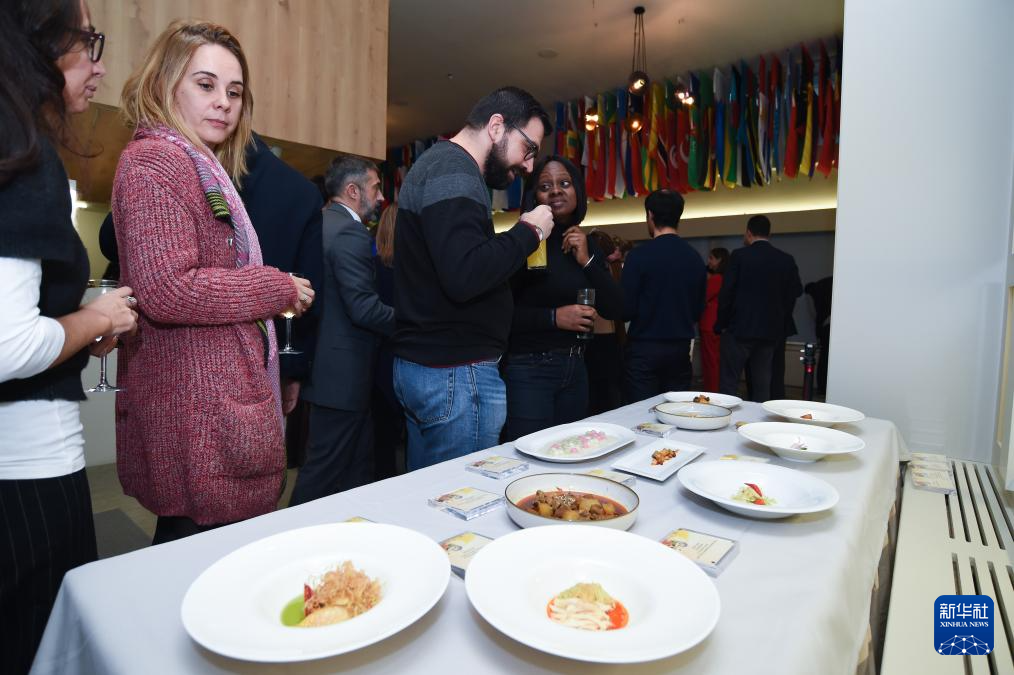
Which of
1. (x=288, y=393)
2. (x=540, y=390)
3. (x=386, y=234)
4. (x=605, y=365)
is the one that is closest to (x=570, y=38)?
(x=605, y=365)

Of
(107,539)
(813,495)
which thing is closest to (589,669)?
(813,495)

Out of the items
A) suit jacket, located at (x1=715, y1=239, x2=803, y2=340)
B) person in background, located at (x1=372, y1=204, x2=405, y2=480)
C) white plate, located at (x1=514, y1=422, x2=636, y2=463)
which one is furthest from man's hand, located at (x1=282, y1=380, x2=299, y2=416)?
suit jacket, located at (x1=715, y1=239, x2=803, y2=340)

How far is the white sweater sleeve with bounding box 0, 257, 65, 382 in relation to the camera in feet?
2.25

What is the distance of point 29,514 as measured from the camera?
2.61ft

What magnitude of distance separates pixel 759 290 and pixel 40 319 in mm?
3910

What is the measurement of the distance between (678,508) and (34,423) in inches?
38.3

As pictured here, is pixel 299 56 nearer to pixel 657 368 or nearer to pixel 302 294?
pixel 302 294

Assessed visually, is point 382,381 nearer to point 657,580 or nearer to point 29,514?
point 29,514

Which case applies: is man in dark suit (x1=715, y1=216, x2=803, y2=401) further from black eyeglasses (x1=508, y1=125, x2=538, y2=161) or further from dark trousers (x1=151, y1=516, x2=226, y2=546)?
dark trousers (x1=151, y1=516, x2=226, y2=546)

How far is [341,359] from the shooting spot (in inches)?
86.0

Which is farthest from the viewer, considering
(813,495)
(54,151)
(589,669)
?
(813,495)

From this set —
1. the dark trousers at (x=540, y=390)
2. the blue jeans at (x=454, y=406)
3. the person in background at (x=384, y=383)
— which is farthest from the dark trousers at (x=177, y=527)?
the person in background at (x=384, y=383)

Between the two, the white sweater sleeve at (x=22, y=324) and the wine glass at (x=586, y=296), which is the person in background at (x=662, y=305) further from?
the white sweater sleeve at (x=22, y=324)

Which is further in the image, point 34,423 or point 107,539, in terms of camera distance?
point 107,539
